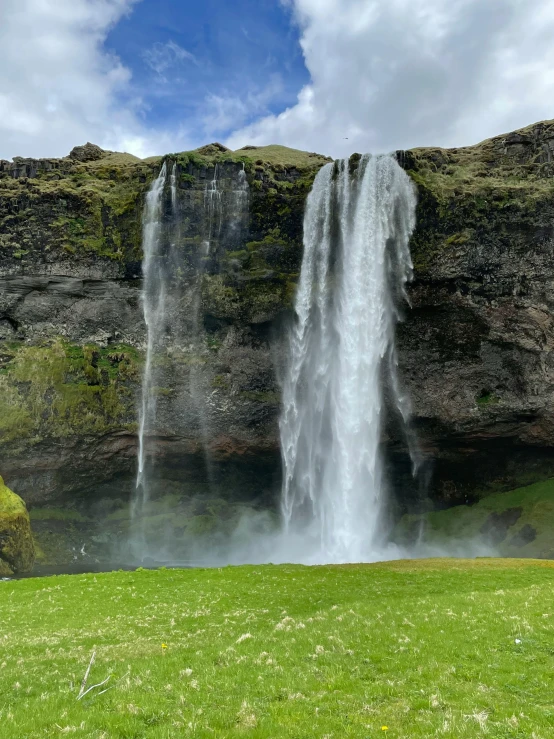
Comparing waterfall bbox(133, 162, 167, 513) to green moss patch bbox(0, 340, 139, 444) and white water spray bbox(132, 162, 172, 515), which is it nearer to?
white water spray bbox(132, 162, 172, 515)

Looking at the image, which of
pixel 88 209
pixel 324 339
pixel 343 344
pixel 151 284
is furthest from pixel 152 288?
pixel 343 344

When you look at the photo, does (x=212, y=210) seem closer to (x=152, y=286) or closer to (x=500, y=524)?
(x=152, y=286)

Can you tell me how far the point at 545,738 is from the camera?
6293 mm

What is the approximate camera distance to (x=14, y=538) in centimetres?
4294

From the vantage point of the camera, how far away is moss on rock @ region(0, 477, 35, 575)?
42.1 m

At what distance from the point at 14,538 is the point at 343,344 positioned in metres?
A: 32.8

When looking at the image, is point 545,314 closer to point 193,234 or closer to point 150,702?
point 193,234

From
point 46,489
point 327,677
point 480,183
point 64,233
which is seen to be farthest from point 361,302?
point 327,677

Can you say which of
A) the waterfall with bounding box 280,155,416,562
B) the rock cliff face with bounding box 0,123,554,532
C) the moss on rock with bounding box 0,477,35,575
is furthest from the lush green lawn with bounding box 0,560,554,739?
the rock cliff face with bounding box 0,123,554,532

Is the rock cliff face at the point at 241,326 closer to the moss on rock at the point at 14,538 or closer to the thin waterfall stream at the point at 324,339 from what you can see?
the thin waterfall stream at the point at 324,339

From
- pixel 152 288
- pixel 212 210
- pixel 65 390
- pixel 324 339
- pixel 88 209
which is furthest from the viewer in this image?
pixel 88 209

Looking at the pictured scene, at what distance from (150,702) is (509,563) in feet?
93.3

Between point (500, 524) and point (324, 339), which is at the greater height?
point (324, 339)

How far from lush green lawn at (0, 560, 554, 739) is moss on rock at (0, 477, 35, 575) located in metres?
23.5
